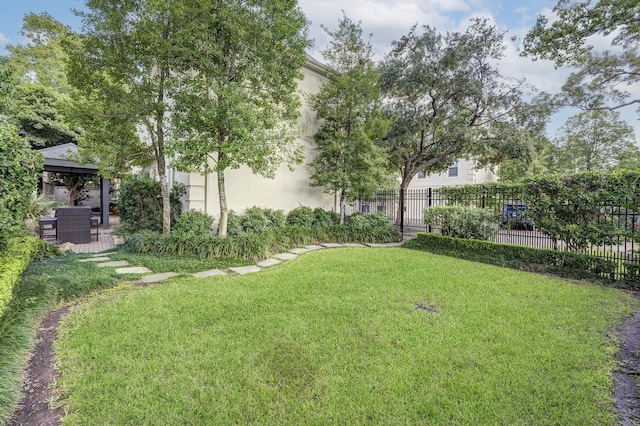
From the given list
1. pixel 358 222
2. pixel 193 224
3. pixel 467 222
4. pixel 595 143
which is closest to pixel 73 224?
pixel 193 224

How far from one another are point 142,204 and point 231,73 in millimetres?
4419

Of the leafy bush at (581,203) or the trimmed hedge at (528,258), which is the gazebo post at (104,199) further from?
the leafy bush at (581,203)

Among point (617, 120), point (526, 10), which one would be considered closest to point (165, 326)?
point (526, 10)

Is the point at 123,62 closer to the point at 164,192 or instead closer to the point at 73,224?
the point at 164,192

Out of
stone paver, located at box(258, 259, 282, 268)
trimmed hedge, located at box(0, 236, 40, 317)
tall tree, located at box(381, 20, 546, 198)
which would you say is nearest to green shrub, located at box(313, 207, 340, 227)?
stone paver, located at box(258, 259, 282, 268)

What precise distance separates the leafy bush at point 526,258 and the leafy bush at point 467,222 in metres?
0.39

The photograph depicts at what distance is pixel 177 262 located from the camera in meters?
5.77

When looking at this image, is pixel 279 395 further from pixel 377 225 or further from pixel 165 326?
pixel 377 225

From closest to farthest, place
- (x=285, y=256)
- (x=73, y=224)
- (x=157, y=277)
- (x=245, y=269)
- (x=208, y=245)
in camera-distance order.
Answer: (x=157, y=277), (x=245, y=269), (x=208, y=245), (x=285, y=256), (x=73, y=224)

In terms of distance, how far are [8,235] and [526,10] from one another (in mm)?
13479

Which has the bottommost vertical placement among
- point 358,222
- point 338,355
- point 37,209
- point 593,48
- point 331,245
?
point 338,355

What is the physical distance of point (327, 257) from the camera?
6781 mm

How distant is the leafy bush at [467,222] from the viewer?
24.2ft

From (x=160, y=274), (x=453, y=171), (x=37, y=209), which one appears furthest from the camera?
(x=453, y=171)
